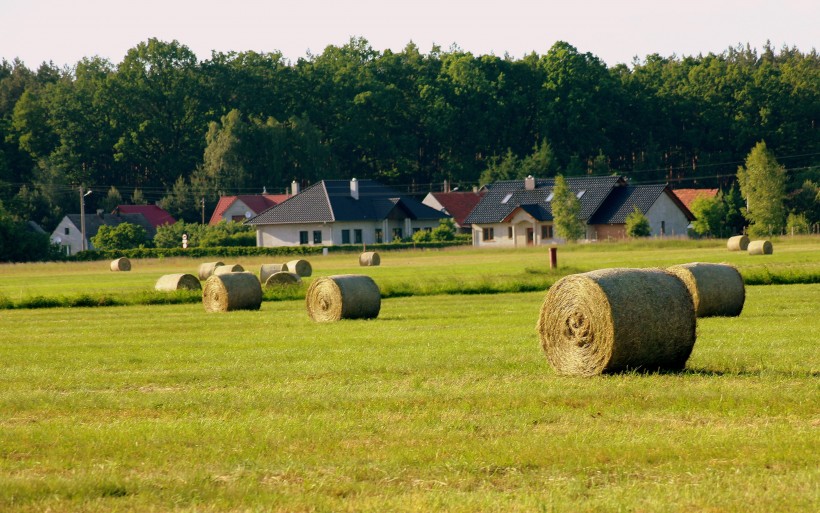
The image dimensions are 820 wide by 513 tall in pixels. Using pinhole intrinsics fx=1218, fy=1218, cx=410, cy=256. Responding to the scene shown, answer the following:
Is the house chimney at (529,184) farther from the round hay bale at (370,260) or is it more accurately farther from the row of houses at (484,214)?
the round hay bale at (370,260)

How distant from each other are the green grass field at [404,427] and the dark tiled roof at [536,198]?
3531 inches

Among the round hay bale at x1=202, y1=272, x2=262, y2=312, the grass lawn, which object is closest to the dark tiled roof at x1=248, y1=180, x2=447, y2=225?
the round hay bale at x1=202, y1=272, x2=262, y2=312

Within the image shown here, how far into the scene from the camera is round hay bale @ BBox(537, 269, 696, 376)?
16.7 meters

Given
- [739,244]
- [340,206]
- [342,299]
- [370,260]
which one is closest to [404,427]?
[342,299]

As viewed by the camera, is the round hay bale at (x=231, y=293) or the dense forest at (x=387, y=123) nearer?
the round hay bale at (x=231, y=293)

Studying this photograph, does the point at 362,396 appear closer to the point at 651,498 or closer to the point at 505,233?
the point at 651,498

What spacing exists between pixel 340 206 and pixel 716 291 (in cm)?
9082

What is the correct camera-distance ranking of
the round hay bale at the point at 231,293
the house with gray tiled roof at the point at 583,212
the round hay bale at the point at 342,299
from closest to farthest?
the round hay bale at the point at 342,299 < the round hay bale at the point at 231,293 < the house with gray tiled roof at the point at 583,212

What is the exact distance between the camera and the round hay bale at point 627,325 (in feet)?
54.7

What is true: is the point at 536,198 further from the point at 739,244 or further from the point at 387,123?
the point at 739,244

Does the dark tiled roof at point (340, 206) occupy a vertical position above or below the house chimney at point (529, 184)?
below

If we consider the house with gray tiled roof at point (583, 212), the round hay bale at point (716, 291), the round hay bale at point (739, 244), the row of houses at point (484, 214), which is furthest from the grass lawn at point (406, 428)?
the row of houses at point (484, 214)

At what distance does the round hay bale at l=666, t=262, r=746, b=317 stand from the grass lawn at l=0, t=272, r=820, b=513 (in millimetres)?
3228

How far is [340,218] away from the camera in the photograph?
114 meters
